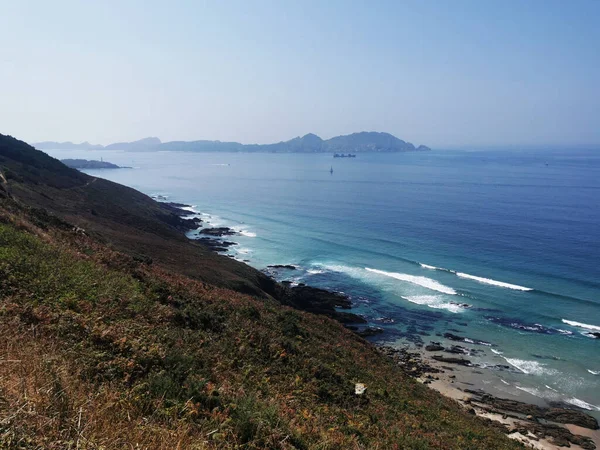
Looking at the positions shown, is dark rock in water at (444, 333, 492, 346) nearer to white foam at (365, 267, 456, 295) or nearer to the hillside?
white foam at (365, 267, 456, 295)

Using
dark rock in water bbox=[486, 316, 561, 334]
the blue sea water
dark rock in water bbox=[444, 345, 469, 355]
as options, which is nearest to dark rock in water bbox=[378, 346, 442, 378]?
the blue sea water

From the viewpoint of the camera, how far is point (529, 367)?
3394cm

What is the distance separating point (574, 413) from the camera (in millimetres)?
27688

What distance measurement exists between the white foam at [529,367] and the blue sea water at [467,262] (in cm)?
9

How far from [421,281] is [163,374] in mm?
49935

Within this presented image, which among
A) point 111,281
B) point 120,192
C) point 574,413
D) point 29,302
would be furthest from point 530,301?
point 120,192

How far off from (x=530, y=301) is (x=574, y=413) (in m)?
20.0

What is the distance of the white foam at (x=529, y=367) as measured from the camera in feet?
109

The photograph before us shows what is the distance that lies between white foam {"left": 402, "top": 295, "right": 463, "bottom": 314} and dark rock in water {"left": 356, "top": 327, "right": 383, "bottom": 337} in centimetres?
985

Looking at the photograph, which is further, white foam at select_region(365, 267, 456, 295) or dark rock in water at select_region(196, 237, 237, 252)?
dark rock in water at select_region(196, 237, 237, 252)

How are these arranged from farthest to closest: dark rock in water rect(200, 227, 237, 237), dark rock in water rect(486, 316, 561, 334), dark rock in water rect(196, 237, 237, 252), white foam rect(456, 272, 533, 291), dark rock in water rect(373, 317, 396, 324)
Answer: dark rock in water rect(200, 227, 237, 237) → dark rock in water rect(196, 237, 237, 252) → white foam rect(456, 272, 533, 291) → dark rock in water rect(373, 317, 396, 324) → dark rock in water rect(486, 316, 561, 334)

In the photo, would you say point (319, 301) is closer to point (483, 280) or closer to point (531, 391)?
point (531, 391)

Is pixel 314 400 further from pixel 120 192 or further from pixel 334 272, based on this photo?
Answer: pixel 120 192

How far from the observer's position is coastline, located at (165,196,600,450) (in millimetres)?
24844
